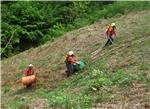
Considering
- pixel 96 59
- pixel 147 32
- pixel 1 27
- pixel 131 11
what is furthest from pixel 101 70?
pixel 1 27

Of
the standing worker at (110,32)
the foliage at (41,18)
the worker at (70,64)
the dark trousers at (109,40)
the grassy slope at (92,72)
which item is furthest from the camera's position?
the foliage at (41,18)

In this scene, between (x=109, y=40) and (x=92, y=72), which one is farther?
(x=109, y=40)

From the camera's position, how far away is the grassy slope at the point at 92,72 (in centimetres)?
1271

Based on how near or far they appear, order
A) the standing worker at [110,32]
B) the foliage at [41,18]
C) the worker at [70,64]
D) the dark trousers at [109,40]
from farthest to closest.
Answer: the foliage at [41,18] < the dark trousers at [109,40] < the standing worker at [110,32] < the worker at [70,64]

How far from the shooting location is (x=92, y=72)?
15.7 m

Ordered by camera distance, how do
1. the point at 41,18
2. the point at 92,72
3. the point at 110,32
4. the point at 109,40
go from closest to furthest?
the point at 92,72 < the point at 110,32 < the point at 109,40 < the point at 41,18

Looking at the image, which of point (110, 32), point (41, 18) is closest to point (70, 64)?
point (110, 32)

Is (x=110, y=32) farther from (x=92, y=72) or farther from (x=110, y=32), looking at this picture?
(x=92, y=72)

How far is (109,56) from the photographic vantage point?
701 inches

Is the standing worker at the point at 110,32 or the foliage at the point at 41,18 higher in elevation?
the foliage at the point at 41,18

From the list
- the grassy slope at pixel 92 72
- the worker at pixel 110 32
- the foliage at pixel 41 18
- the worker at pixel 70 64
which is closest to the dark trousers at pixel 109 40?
the worker at pixel 110 32

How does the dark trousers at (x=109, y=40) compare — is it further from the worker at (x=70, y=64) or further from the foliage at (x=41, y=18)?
the foliage at (x=41, y=18)

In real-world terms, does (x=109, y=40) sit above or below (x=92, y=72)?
above

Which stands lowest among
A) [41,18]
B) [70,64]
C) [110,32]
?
[70,64]
